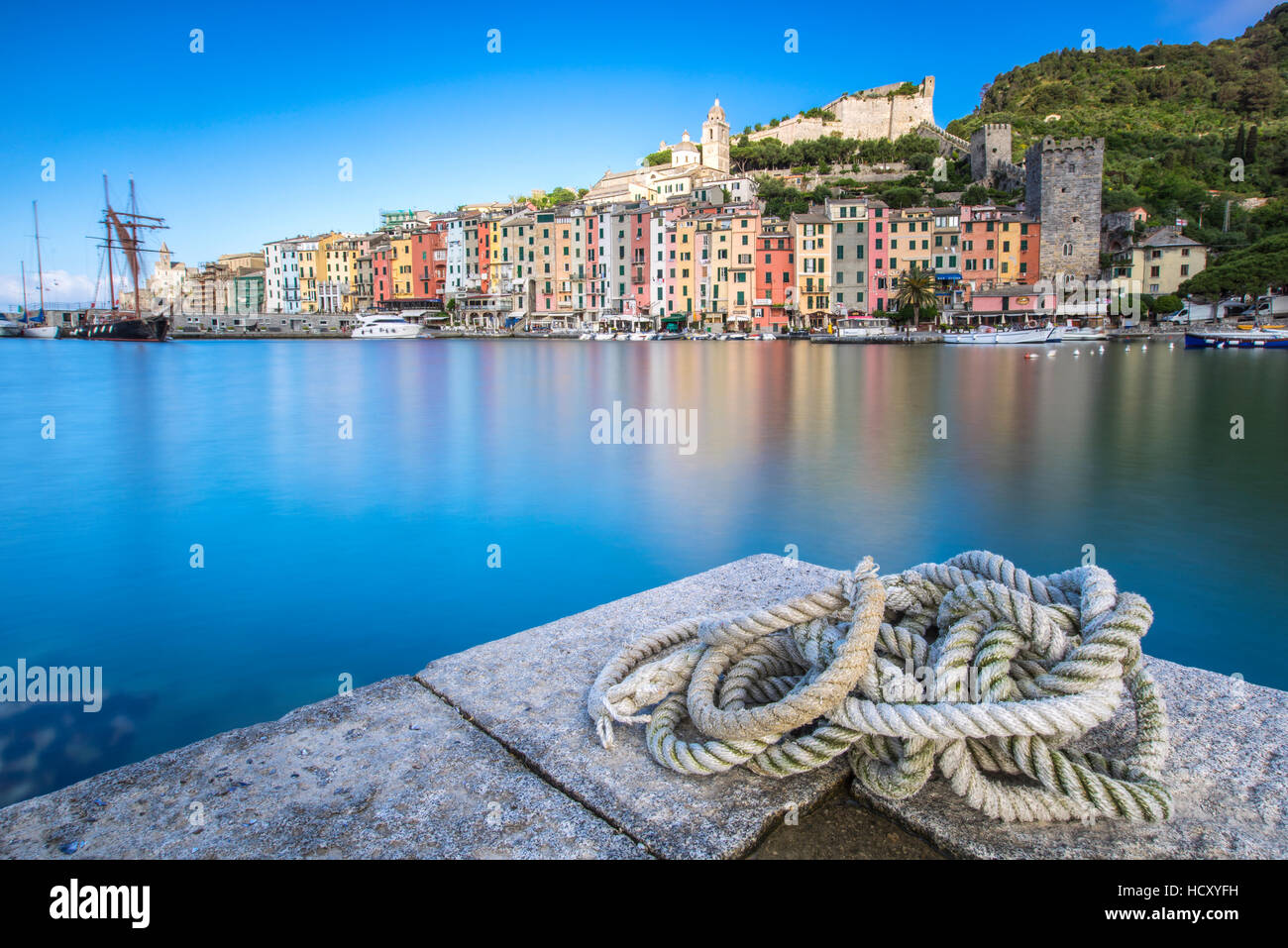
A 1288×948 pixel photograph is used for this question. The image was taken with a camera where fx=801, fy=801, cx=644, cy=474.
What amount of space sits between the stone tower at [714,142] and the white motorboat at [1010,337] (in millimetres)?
60173

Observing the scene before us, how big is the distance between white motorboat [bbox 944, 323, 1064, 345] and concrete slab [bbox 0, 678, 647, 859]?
61.1 meters

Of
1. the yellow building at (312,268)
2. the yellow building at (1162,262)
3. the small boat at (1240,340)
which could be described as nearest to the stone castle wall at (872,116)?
the yellow building at (1162,262)

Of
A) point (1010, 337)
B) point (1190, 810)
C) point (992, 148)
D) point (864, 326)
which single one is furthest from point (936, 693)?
point (992, 148)

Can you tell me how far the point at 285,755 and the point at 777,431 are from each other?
598 inches

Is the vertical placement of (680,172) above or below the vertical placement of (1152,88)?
below

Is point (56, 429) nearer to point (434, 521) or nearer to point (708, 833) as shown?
point (434, 521)

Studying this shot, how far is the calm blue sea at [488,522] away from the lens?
613cm

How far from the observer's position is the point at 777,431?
17406 mm

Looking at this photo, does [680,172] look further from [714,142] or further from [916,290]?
[916,290]

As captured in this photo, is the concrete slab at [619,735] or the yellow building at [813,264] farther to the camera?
the yellow building at [813,264]

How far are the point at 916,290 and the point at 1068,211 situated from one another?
15.0 metres

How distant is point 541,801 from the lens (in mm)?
2648

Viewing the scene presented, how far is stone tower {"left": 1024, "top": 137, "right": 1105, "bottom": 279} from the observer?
66.0 meters

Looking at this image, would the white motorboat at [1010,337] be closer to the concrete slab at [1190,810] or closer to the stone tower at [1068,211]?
the stone tower at [1068,211]
